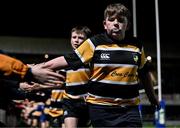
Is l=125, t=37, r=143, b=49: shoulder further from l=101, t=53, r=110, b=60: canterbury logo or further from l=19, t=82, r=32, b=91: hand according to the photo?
l=19, t=82, r=32, b=91: hand

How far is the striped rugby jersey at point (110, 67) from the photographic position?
4492 mm

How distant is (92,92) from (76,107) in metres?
1.65

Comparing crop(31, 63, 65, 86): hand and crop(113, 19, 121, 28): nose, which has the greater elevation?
crop(113, 19, 121, 28): nose

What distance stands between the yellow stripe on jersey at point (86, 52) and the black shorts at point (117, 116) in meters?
0.42

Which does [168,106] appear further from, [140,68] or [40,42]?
[140,68]

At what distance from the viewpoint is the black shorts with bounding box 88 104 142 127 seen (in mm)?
4520

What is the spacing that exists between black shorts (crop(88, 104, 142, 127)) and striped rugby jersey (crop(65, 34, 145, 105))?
0.05 meters

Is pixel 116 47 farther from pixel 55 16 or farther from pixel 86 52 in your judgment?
pixel 55 16

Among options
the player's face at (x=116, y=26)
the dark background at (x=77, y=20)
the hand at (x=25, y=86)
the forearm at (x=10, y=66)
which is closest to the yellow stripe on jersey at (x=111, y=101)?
the player's face at (x=116, y=26)

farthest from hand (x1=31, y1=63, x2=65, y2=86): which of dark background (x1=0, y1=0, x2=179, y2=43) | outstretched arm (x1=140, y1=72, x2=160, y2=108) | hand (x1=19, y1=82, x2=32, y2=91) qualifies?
dark background (x1=0, y1=0, x2=179, y2=43)

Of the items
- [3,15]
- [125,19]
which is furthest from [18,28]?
[125,19]

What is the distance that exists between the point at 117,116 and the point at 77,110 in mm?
1735

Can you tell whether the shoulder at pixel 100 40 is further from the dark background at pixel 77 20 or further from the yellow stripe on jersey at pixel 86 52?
the dark background at pixel 77 20

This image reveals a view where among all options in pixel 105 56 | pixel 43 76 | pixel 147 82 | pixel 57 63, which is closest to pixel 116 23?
pixel 105 56
